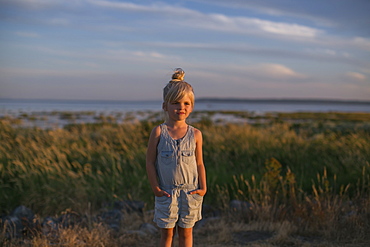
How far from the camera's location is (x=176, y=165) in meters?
3.28

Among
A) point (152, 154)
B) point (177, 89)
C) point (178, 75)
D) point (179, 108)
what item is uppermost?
point (178, 75)

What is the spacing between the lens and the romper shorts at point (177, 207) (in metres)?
3.28

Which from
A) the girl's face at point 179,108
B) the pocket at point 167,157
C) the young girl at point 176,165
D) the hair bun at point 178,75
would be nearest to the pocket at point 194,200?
the young girl at point 176,165

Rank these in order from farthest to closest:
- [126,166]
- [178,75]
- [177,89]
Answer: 1. [126,166]
2. [178,75]
3. [177,89]

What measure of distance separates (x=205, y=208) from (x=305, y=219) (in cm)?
165

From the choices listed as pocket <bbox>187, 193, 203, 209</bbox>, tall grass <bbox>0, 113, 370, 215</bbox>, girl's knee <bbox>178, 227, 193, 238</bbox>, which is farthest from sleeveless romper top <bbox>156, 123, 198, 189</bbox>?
tall grass <bbox>0, 113, 370, 215</bbox>

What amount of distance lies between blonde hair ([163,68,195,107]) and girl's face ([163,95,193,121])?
4 centimetres

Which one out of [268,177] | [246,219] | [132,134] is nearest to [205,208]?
[246,219]

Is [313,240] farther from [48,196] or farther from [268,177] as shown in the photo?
[48,196]

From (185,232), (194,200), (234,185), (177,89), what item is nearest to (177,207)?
(194,200)

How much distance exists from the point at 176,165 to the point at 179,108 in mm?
497

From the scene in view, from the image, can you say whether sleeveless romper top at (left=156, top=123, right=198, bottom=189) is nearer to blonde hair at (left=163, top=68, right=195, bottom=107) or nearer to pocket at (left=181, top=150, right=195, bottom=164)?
pocket at (left=181, top=150, right=195, bottom=164)

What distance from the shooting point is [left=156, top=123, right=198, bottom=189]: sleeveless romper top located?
3.28 m

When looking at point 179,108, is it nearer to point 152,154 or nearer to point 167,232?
point 152,154
